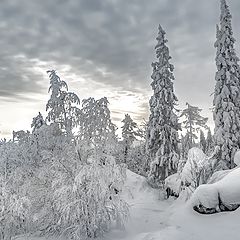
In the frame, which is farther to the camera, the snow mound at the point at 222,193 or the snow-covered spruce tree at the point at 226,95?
the snow-covered spruce tree at the point at 226,95

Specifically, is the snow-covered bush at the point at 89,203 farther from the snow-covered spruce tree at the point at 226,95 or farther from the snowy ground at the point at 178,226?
the snow-covered spruce tree at the point at 226,95

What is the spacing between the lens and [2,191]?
45.4ft

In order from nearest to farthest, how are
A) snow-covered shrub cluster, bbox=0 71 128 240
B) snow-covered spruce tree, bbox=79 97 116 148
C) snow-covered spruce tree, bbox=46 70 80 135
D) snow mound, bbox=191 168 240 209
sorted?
snow-covered shrub cluster, bbox=0 71 128 240
snow mound, bbox=191 168 240 209
snow-covered spruce tree, bbox=79 97 116 148
snow-covered spruce tree, bbox=46 70 80 135

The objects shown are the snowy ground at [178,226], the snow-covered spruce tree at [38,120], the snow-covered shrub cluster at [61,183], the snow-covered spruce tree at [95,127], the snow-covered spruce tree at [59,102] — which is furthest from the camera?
the snow-covered spruce tree at [38,120]

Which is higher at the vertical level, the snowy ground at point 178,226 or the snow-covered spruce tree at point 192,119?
the snow-covered spruce tree at point 192,119

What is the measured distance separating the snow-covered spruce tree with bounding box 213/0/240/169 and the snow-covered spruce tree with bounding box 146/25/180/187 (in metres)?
4.17

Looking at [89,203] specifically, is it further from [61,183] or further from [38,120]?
[38,120]

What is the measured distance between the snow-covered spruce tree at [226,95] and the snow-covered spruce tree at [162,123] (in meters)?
4.17

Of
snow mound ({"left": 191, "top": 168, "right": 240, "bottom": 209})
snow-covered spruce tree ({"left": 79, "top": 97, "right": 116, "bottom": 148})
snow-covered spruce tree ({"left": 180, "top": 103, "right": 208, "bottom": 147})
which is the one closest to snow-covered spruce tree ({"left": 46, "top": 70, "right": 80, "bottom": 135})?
snow-covered spruce tree ({"left": 79, "top": 97, "right": 116, "bottom": 148})

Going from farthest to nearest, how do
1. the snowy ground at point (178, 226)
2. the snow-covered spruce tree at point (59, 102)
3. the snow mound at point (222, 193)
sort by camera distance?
the snow-covered spruce tree at point (59, 102) < the snow mound at point (222, 193) < the snowy ground at point (178, 226)

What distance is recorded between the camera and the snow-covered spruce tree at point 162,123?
28.2m

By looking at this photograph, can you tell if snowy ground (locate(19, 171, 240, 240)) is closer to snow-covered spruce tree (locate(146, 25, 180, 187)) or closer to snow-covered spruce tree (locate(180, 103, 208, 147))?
snow-covered spruce tree (locate(146, 25, 180, 187))

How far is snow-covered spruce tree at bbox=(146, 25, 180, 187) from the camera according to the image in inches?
1110

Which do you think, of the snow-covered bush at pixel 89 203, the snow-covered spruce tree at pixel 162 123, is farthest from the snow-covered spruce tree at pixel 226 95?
the snow-covered bush at pixel 89 203
